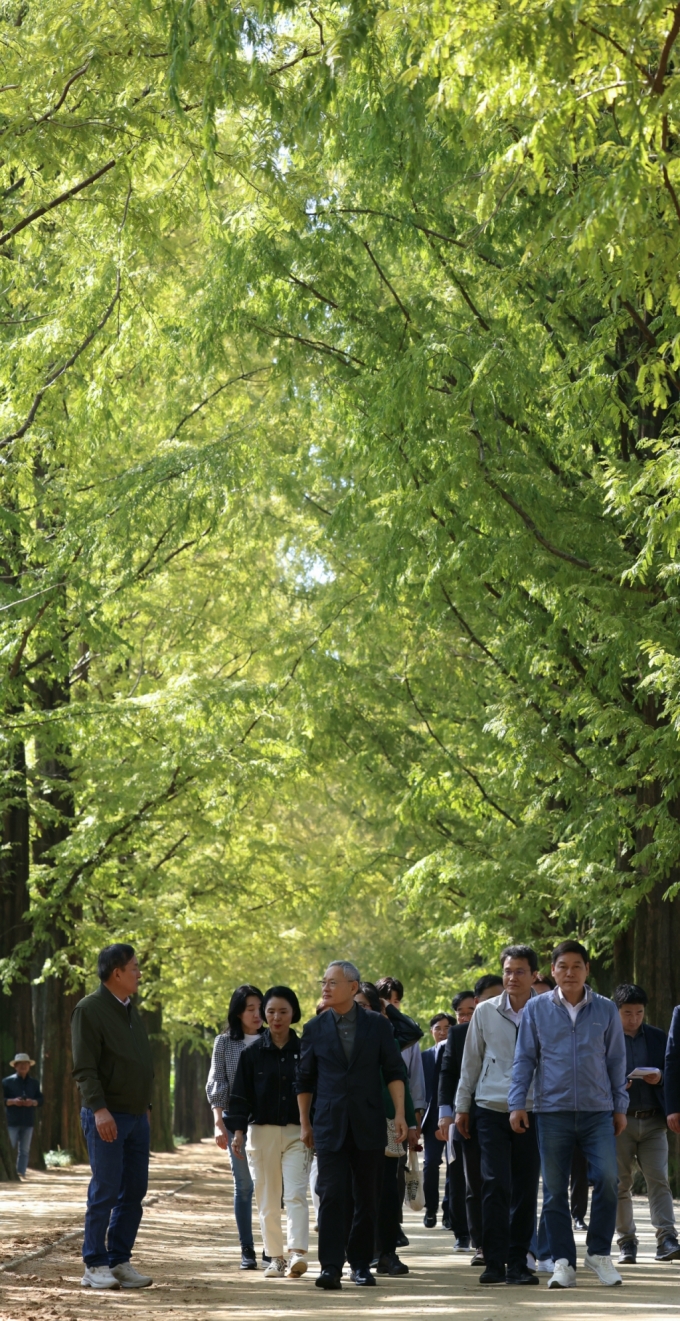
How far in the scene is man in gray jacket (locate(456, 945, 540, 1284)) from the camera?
9102mm

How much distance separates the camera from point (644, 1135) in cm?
1073

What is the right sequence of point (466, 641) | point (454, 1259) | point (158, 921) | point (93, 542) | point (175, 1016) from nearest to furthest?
point (454, 1259) → point (93, 542) → point (466, 641) → point (158, 921) → point (175, 1016)

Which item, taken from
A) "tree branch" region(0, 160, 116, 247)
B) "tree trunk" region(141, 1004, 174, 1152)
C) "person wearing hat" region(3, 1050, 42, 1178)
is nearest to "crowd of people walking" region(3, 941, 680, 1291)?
"tree branch" region(0, 160, 116, 247)

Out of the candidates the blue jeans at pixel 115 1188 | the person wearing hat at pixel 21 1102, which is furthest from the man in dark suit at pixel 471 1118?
the person wearing hat at pixel 21 1102

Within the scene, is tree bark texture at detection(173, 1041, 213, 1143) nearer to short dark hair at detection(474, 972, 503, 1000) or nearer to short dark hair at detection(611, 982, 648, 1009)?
short dark hair at detection(611, 982, 648, 1009)

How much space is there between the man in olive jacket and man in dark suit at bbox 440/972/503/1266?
6.71 ft

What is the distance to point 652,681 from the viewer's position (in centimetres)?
1112

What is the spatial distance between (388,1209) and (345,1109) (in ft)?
5.51

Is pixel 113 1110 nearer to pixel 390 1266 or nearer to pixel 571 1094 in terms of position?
pixel 390 1266

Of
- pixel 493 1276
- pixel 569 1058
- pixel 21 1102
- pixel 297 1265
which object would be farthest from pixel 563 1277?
pixel 21 1102

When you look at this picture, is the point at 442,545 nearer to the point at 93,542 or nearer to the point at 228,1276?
the point at 93,542

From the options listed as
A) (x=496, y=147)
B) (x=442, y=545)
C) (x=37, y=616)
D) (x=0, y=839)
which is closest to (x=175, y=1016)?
(x=0, y=839)

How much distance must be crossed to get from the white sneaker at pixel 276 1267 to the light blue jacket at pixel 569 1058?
77.7 inches

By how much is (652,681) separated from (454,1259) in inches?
167
